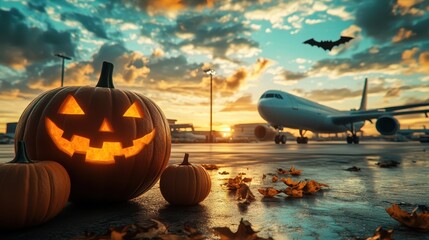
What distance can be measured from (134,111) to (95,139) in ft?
1.61

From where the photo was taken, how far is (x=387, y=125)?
85.8 ft

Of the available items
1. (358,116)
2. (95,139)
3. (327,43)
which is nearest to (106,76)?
(95,139)

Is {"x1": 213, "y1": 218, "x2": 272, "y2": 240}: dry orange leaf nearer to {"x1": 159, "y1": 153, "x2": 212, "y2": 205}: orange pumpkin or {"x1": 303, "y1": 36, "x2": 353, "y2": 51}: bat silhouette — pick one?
{"x1": 159, "y1": 153, "x2": 212, "y2": 205}: orange pumpkin

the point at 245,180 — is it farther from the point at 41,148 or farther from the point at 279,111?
the point at 279,111

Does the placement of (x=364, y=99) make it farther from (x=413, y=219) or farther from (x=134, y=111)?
(x=134, y=111)

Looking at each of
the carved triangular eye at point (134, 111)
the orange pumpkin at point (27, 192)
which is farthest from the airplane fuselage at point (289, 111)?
the orange pumpkin at point (27, 192)

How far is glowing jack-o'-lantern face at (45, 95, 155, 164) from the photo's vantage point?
2.85 m

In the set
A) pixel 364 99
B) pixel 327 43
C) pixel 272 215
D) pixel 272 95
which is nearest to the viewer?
pixel 272 215

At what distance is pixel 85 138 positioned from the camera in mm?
2850

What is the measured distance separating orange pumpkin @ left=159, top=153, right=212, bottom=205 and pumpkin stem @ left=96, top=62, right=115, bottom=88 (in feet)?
4.11

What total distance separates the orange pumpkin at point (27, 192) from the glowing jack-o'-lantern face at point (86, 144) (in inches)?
18.3

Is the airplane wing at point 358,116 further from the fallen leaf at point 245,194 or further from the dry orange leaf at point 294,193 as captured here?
the fallen leaf at point 245,194

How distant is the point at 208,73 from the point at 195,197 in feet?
142

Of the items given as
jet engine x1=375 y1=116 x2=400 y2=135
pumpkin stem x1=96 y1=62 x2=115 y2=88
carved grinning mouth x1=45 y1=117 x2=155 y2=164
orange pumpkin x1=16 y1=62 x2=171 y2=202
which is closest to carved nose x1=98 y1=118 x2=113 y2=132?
orange pumpkin x1=16 y1=62 x2=171 y2=202
